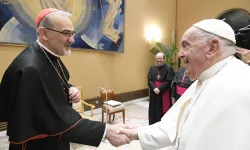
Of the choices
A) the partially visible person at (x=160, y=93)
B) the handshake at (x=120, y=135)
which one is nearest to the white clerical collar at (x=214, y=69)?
the handshake at (x=120, y=135)

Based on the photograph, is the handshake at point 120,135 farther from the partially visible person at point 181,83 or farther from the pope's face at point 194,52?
the partially visible person at point 181,83

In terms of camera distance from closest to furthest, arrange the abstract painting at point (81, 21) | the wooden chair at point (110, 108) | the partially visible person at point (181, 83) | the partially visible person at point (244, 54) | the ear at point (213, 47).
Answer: the ear at point (213, 47) < the partially visible person at point (244, 54) < the partially visible person at point (181, 83) < the abstract painting at point (81, 21) < the wooden chair at point (110, 108)

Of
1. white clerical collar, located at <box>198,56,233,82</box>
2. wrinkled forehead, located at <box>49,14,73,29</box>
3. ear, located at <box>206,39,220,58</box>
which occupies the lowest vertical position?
white clerical collar, located at <box>198,56,233,82</box>

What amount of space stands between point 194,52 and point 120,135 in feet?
2.74

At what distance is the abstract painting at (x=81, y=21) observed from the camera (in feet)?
12.5

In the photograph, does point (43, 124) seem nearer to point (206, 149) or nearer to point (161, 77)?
point (206, 149)

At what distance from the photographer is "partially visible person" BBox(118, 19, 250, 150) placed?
3.40ft

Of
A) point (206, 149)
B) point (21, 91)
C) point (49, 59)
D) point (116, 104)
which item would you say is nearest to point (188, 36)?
point (206, 149)

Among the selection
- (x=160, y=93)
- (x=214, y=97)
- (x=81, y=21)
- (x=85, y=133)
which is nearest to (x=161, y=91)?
(x=160, y=93)

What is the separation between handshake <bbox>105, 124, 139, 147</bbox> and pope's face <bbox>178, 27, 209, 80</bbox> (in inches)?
25.4

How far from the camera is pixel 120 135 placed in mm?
1594

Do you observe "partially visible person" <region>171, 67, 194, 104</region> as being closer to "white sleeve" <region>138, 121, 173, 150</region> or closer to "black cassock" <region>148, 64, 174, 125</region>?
"black cassock" <region>148, 64, 174, 125</region>

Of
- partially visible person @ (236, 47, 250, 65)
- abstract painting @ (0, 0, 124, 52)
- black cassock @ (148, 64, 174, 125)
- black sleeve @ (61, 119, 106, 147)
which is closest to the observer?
black sleeve @ (61, 119, 106, 147)

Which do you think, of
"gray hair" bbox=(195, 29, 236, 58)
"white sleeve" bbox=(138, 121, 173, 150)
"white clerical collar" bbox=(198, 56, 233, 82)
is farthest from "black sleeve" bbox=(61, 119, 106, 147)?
"gray hair" bbox=(195, 29, 236, 58)
